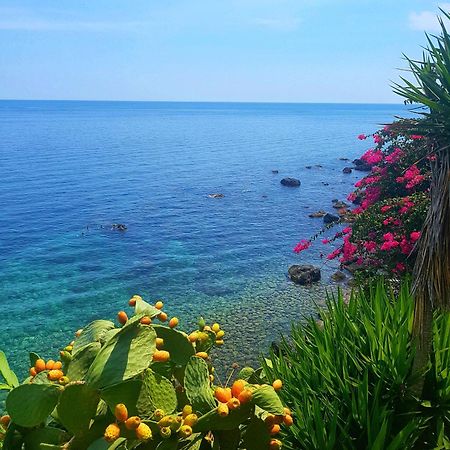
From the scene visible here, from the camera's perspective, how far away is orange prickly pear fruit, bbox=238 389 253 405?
2.62 metres

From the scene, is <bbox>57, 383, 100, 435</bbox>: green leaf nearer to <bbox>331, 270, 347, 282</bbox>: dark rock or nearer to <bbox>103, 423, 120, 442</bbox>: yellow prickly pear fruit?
<bbox>103, 423, 120, 442</bbox>: yellow prickly pear fruit

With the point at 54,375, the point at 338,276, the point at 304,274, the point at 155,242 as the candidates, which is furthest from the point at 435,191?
the point at 155,242

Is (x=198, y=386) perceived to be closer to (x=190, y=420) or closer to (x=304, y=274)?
(x=190, y=420)

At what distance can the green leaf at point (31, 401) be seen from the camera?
2.31 metres

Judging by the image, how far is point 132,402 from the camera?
2338mm

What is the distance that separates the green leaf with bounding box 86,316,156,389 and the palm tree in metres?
3.04

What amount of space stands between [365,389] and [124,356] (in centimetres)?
319

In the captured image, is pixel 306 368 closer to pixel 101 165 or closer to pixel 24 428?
pixel 24 428

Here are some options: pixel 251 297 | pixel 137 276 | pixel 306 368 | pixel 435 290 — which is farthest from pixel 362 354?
pixel 137 276

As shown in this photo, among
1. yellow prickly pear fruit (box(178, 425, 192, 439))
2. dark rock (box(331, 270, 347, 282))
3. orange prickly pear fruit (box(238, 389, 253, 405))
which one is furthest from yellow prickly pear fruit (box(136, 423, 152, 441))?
dark rock (box(331, 270, 347, 282))

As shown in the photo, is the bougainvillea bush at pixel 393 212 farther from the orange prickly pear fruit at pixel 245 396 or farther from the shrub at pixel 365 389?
the orange prickly pear fruit at pixel 245 396

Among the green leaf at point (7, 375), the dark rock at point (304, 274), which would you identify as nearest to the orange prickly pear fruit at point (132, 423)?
the green leaf at point (7, 375)

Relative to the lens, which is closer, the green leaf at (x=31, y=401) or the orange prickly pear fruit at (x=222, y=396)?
the green leaf at (x=31, y=401)

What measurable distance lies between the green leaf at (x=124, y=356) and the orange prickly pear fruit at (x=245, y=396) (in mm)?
585
